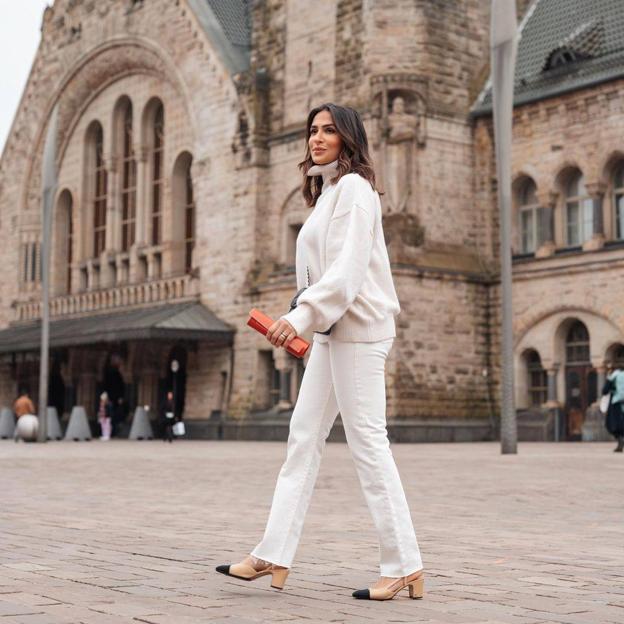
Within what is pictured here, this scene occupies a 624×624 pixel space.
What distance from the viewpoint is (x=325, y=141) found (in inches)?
223

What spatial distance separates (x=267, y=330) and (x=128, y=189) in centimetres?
3898

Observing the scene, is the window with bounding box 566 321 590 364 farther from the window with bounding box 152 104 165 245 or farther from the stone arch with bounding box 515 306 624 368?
the window with bounding box 152 104 165 245

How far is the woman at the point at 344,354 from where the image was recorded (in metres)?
5.35

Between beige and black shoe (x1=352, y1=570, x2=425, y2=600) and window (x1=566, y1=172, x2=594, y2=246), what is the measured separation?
87.4 ft

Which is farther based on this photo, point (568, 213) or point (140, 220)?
point (140, 220)

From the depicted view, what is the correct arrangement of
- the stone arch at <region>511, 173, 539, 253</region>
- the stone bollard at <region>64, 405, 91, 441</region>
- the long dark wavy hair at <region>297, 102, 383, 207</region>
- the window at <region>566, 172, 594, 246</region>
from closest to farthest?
the long dark wavy hair at <region>297, 102, 383, 207</region> → the window at <region>566, 172, 594, 246</region> → the stone arch at <region>511, 173, 539, 253</region> → the stone bollard at <region>64, 405, 91, 441</region>

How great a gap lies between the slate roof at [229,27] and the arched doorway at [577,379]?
1295cm

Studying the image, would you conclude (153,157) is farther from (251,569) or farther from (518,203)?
(251,569)

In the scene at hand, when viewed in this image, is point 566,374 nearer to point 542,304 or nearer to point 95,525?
point 542,304

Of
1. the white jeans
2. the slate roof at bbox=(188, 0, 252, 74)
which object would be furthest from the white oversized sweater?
the slate roof at bbox=(188, 0, 252, 74)

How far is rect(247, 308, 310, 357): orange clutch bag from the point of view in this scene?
5.11 metres

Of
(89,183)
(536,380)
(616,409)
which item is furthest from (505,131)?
(89,183)

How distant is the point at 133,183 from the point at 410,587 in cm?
3886

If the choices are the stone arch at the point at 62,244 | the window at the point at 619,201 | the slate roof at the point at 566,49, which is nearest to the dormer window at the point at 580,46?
the slate roof at the point at 566,49
